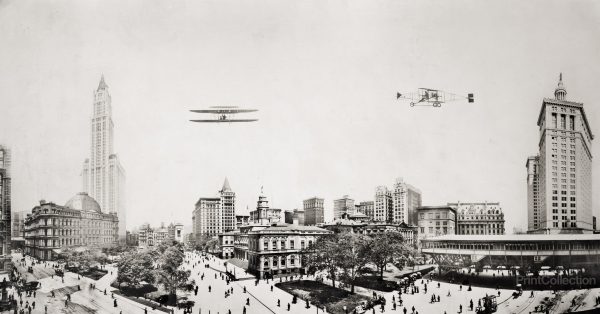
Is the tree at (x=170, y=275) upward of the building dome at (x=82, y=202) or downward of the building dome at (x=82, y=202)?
downward

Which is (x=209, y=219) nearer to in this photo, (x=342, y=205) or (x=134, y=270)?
(x=342, y=205)

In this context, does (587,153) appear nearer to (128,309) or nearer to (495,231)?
(495,231)

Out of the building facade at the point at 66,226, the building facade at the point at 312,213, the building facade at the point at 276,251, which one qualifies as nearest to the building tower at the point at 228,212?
the building facade at the point at 312,213

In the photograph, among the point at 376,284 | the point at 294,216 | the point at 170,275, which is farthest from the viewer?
the point at 294,216

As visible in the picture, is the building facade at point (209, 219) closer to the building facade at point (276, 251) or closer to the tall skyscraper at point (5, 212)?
the building facade at point (276, 251)

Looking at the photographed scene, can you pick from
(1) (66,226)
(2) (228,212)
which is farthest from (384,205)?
(1) (66,226)

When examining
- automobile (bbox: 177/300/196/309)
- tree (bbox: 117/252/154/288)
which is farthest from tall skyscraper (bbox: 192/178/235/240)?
automobile (bbox: 177/300/196/309)

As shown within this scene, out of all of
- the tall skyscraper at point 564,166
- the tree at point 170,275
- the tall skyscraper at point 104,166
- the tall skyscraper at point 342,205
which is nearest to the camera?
the tall skyscraper at point 104,166
